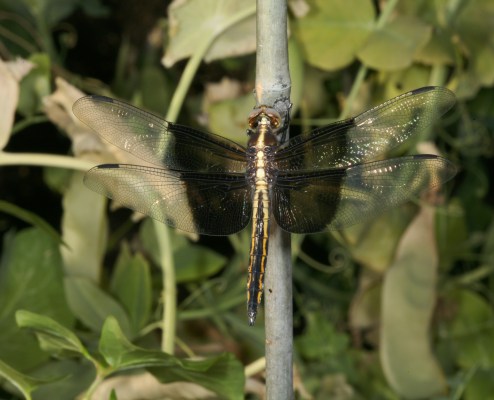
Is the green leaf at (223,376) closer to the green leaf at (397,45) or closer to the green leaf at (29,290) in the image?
the green leaf at (29,290)

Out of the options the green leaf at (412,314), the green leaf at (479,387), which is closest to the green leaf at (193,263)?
the green leaf at (412,314)

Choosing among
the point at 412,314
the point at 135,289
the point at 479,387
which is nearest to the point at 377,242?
the point at 412,314

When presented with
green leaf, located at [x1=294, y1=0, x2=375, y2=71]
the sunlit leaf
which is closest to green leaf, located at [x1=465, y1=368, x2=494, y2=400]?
green leaf, located at [x1=294, y1=0, x2=375, y2=71]

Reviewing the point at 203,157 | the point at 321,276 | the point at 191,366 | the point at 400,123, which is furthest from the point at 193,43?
the point at 321,276

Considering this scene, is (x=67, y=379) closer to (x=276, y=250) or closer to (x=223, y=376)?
(x=223, y=376)

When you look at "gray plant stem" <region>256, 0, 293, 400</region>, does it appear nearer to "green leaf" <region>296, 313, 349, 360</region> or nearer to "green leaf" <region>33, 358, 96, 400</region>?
"green leaf" <region>33, 358, 96, 400</region>

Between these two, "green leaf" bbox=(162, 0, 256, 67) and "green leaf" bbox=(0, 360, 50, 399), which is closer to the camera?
"green leaf" bbox=(0, 360, 50, 399)
